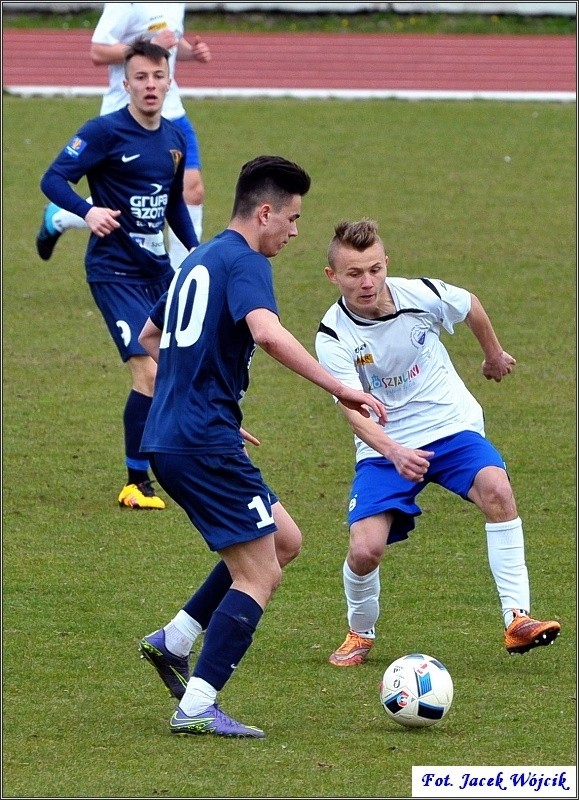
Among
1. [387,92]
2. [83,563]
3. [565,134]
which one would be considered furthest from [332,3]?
[83,563]

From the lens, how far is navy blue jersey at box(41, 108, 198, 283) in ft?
23.7

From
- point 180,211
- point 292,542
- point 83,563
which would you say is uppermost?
point 180,211

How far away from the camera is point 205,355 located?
4.66 meters

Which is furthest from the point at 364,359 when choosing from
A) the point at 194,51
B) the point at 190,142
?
the point at 194,51

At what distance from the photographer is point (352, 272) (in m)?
5.29

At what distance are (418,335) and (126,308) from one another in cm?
223

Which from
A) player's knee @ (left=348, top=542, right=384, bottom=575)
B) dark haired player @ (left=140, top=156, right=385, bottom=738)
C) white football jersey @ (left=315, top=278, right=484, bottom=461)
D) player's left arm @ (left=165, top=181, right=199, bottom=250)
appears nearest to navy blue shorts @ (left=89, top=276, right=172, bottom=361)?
player's left arm @ (left=165, top=181, right=199, bottom=250)

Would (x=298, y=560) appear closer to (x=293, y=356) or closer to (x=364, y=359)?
(x=364, y=359)

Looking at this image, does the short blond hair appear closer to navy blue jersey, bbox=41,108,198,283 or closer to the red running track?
navy blue jersey, bbox=41,108,198,283

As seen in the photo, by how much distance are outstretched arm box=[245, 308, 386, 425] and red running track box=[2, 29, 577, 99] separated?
16.5 m

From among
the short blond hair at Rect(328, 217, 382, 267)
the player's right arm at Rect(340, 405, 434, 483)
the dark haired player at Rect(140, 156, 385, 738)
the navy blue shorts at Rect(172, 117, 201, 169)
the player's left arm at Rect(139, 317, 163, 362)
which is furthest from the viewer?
the navy blue shorts at Rect(172, 117, 201, 169)

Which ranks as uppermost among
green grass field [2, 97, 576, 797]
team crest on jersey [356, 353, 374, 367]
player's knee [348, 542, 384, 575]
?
team crest on jersey [356, 353, 374, 367]

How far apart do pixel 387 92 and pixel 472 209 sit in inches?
273

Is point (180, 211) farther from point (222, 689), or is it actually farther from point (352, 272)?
point (222, 689)
